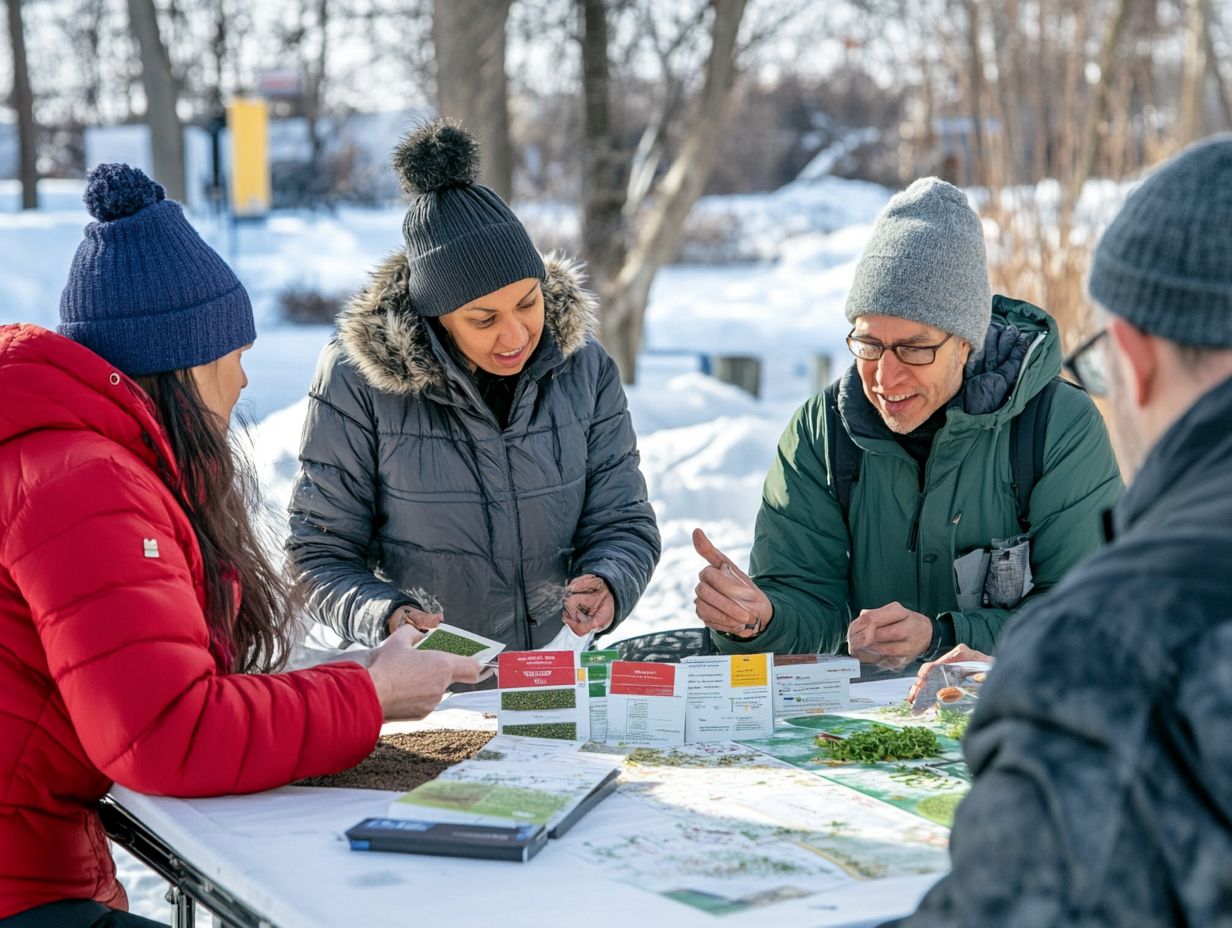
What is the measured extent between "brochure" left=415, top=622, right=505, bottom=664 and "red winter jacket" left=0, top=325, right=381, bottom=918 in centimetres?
30

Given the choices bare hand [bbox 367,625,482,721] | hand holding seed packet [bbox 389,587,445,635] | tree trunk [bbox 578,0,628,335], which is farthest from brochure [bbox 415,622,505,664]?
tree trunk [bbox 578,0,628,335]

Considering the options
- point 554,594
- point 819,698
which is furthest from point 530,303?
point 819,698

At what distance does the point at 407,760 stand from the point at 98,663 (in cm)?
55

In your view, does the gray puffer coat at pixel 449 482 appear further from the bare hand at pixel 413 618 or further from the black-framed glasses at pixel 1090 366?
the black-framed glasses at pixel 1090 366

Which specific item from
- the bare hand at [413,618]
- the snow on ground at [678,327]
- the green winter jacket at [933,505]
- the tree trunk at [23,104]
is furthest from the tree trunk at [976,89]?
the tree trunk at [23,104]

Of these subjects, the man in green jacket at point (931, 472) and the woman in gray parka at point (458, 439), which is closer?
the man in green jacket at point (931, 472)

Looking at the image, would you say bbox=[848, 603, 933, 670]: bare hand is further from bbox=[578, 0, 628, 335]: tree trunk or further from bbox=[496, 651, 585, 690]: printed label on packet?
bbox=[578, 0, 628, 335]: tree trunk

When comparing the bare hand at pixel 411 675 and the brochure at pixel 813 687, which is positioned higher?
the bare hand at pixel 411 675

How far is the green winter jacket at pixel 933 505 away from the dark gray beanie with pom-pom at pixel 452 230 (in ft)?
2.36

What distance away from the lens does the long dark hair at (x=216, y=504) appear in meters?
2.18

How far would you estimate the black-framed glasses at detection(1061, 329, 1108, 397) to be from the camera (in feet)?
4.76

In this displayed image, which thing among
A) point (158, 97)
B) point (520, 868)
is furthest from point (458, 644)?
point (158, 97)

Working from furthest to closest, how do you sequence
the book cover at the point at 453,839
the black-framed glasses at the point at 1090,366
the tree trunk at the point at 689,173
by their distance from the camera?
the tree trunk at the point at 689,173
the book cover at the point at 453,839
the black-framed glasses at the point at 1090,366

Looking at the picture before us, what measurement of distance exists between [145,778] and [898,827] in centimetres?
99
